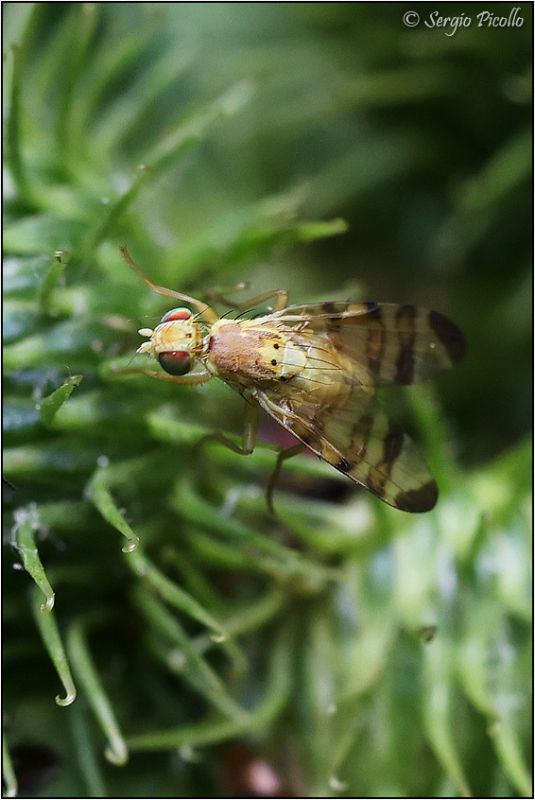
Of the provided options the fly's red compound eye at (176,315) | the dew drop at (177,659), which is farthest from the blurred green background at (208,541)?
the fly's red compound eye at (176,315)

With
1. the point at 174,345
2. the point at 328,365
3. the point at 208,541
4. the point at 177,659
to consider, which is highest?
the point at 174,345

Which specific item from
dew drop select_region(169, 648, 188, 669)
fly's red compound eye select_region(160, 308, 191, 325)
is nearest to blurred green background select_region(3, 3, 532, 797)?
dew drop select_region(169, 648, 188, 669)

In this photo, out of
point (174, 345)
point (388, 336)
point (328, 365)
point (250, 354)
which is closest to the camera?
point (174, 345)

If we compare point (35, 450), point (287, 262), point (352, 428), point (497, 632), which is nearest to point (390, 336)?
point (352, 428)

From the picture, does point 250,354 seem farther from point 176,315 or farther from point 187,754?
point 187,754

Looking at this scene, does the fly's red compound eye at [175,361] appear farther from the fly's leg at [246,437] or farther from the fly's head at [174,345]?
the fly's leg at [246,437]

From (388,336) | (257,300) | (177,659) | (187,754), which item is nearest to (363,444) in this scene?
(388,336)

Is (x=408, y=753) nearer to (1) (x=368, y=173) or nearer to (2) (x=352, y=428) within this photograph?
(2) (x=352, y=428)
